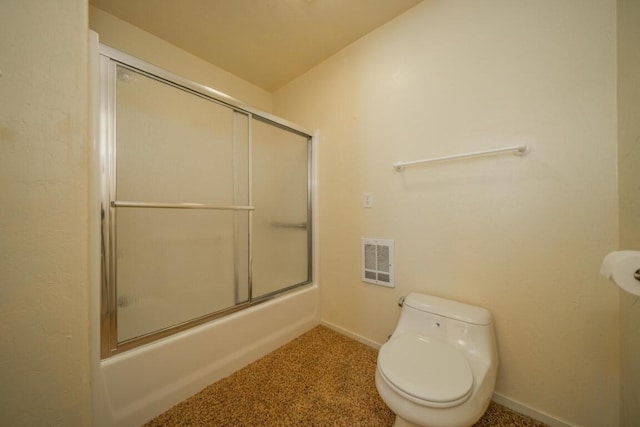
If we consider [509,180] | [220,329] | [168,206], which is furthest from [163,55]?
[509,180]

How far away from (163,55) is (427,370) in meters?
2.59

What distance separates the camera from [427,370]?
91 centimetres

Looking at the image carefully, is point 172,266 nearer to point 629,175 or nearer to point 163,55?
point 163,55

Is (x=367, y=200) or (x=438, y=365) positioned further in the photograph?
(x=367, y=200)

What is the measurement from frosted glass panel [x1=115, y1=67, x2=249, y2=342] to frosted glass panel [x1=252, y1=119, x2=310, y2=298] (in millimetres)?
117

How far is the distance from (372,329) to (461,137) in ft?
4.58

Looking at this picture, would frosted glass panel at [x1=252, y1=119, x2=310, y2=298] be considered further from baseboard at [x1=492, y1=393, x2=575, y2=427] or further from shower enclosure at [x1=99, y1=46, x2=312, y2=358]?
baseboard at [x1=492, y1=393, x2=575, y2=427]

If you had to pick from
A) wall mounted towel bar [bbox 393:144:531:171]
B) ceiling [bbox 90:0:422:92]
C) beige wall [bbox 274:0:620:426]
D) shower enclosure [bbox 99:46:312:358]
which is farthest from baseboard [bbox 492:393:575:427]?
ceiling [bbox 90:0:422:92]

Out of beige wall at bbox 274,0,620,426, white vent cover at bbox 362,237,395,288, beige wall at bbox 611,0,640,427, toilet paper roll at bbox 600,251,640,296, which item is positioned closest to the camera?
toilet paper roll at bbox 600,251,640,296

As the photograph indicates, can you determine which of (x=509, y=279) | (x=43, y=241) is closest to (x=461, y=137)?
(x=509, y=279)

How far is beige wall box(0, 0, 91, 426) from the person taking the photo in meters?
0.72

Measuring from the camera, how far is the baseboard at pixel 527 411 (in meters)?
1.02

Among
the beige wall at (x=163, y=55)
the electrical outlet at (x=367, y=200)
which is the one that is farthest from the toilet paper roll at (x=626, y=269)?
the beige wall at (x=163, y=55)

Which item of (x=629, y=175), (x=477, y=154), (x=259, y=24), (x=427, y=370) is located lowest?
(x=427, y=370)
